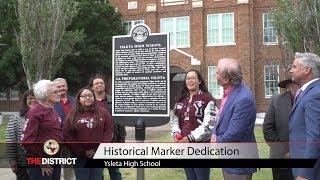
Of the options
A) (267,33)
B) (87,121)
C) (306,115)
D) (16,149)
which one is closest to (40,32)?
(267,33)

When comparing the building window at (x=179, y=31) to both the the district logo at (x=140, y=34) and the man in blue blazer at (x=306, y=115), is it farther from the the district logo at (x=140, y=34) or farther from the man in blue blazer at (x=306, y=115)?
the man in blue blazer at (x=306, y=115)

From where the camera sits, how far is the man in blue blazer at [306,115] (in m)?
3.70

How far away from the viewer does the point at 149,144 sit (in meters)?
4.93

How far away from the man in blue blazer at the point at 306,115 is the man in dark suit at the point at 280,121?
0.99m

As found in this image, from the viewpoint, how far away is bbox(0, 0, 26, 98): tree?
88.6 ft

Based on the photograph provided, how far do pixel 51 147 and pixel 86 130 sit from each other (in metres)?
0.54

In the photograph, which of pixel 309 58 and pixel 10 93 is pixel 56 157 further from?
pixel 10 93

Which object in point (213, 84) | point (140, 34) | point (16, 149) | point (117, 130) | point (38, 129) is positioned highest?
point (213, 84)

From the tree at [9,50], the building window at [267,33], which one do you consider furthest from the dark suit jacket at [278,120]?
the tree at [9,50]

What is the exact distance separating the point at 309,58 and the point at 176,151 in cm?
184

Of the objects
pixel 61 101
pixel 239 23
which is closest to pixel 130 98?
pixel 61 101

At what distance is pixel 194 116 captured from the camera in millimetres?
5262

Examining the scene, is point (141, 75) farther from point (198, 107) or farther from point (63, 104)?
point (63, 104)

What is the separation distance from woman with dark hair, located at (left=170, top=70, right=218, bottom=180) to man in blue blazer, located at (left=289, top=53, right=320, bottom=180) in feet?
3.95
